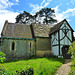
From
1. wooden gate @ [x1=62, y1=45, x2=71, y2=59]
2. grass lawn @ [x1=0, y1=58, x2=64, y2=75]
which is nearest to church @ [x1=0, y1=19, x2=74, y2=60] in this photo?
wooden gate @ [x1=62, y1=45, x2=71, y2=59]

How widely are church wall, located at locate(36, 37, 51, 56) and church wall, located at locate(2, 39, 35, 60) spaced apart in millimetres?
1007

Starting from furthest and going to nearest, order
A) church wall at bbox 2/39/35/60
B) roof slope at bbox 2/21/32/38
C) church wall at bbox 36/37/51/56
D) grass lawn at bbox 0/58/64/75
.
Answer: church wall at bbox 36/37/51/56 → roof slope at bbox 2/21/32/38 → church wall at bbox 2/39/35/60 → grass lawn at bbox 0/58/64/75

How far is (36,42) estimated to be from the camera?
729 inches

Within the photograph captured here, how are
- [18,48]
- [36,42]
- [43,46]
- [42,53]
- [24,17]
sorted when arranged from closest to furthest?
[18,48]
[42,53]
[36,42]
[43,46]
[24,17]

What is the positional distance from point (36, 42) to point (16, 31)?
4.86 meters

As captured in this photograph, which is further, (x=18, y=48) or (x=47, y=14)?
(x=47, y=14)

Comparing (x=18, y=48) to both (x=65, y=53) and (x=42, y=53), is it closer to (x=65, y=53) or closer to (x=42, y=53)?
(x=42, y=53)

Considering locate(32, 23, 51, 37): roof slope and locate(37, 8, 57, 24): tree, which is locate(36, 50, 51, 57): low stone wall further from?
locate(37, 8, 57, 24): tree

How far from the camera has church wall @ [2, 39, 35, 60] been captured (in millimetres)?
16547

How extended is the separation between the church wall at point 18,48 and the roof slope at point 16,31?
1159mm

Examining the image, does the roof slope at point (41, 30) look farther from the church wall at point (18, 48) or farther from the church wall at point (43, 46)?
the church wall at point (18, 48)

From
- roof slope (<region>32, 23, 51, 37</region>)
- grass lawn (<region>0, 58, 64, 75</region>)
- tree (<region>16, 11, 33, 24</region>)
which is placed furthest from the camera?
tree (<region>16, 11, 33, 24</region>)

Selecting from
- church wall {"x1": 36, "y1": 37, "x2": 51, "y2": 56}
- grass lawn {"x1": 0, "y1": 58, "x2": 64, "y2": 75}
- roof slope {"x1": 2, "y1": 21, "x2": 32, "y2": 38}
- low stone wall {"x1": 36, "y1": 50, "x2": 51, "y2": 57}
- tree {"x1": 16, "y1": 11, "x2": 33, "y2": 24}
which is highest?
tree {"x1": 16, "y1": 11, "x2": 33, "y2": 24}

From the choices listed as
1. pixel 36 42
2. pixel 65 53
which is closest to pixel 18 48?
pixel 36 42
